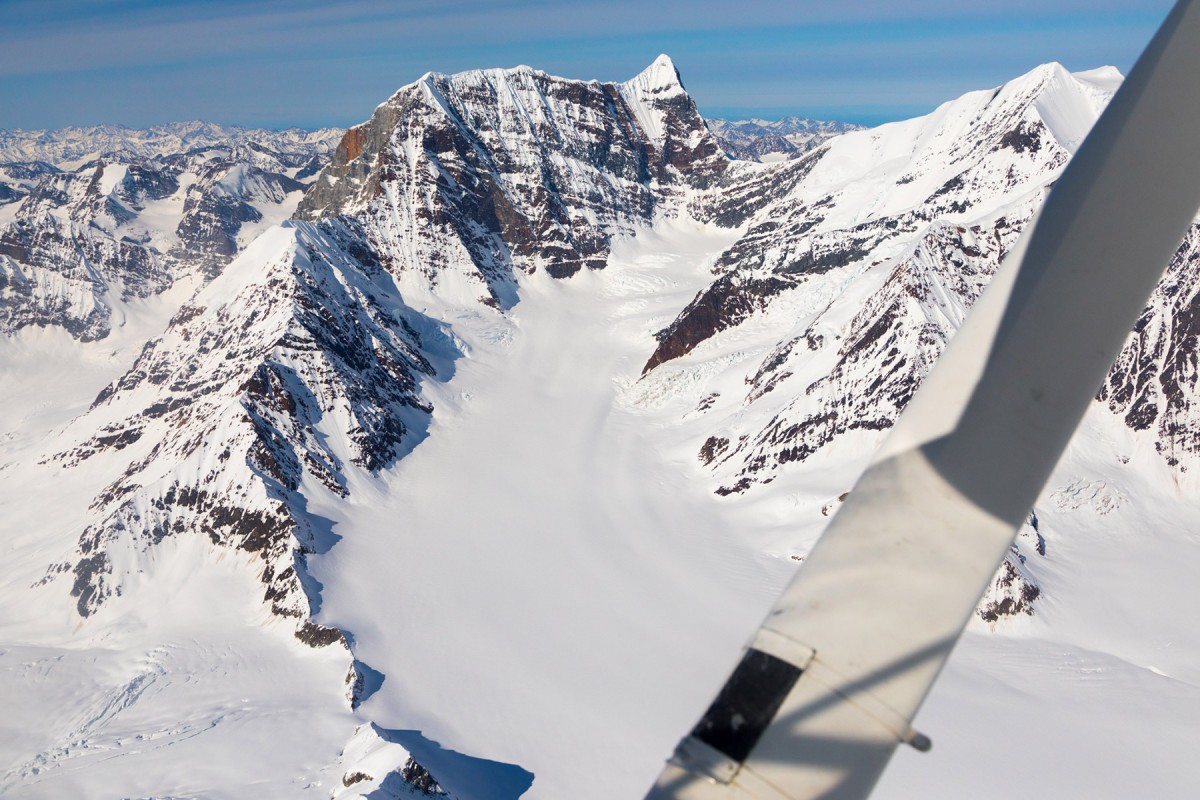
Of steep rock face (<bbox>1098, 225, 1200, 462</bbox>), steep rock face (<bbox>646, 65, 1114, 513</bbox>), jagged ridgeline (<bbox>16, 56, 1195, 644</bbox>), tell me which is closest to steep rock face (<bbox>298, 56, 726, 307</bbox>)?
jagged ridgeline (<bbox>16, 56, 1195, 644</bbox>)

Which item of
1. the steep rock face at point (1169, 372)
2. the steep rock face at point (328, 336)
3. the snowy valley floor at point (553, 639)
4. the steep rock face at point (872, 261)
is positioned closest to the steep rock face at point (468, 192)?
the steep rock face at point (328, 336)

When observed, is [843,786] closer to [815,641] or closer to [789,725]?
[789,725]

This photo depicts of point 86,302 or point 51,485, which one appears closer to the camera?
point 51,485

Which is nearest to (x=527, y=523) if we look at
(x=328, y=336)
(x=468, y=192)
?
(x=328, y=336)

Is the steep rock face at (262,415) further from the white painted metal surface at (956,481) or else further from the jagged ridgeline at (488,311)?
the white painted metal surface at (956,481)

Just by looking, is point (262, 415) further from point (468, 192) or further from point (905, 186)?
point (905, 186)

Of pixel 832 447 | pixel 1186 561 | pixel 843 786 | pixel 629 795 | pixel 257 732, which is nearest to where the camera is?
pixel 843 786

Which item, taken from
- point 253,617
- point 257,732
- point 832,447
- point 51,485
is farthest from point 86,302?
point 832,447
